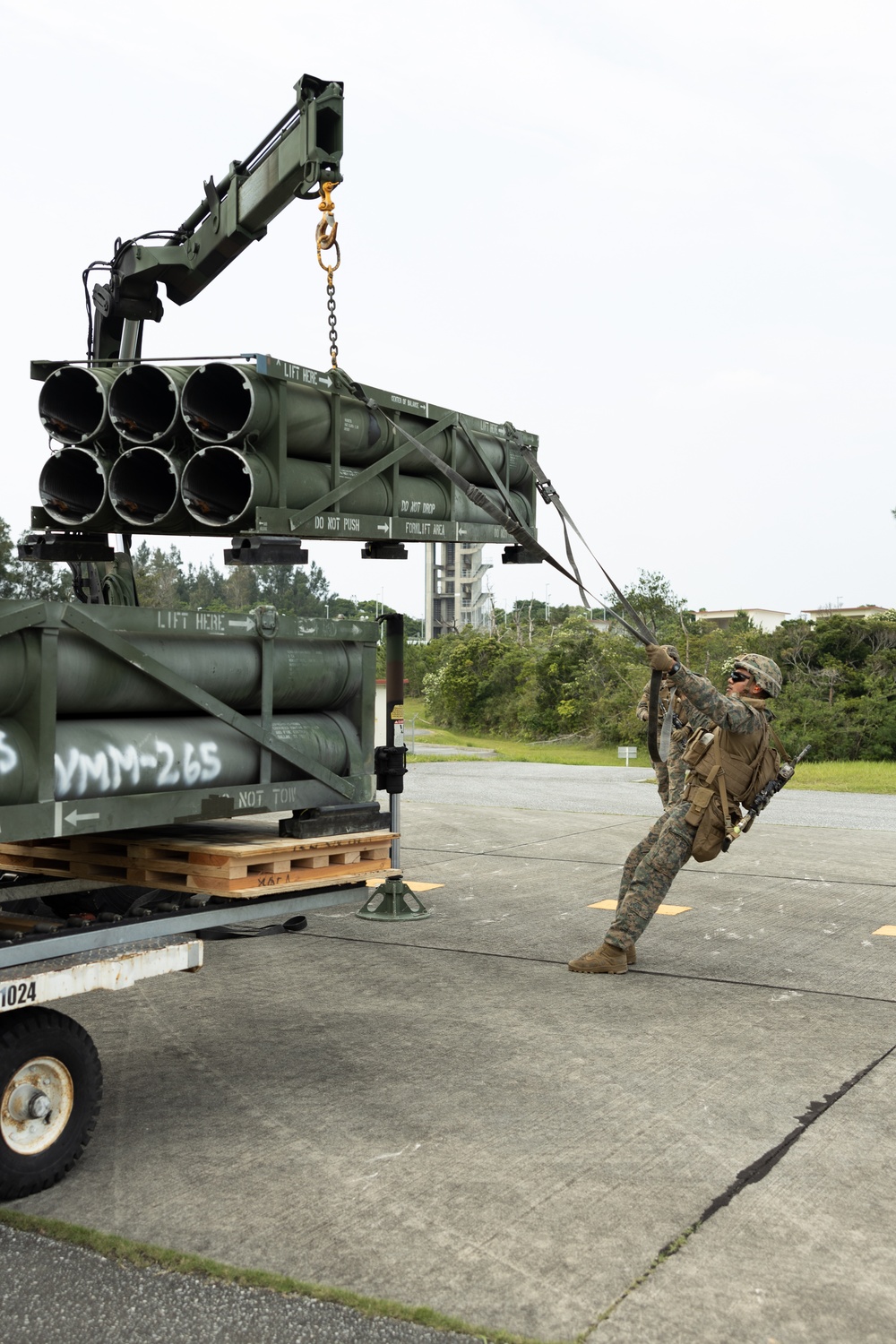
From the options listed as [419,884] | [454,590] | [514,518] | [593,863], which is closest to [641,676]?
[593,863]

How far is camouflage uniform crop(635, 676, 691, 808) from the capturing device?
336 inches

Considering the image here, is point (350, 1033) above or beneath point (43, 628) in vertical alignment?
beneath

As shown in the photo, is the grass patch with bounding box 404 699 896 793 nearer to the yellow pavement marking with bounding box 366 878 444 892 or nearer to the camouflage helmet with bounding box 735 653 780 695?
the yellow pavement marking with bounding box 366 878 444 892

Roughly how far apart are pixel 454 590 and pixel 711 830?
388 ft

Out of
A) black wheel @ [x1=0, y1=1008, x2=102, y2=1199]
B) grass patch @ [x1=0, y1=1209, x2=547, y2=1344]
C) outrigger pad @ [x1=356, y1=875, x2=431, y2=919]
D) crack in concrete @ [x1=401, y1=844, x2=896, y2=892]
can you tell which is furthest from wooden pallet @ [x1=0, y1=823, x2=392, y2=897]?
crack in concrete @ [x1=401, y1=844, x2=896, y2=892]

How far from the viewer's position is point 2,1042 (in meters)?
4.21

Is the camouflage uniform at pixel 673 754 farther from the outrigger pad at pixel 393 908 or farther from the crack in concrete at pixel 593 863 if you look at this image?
the outrigger pad at pixel 393 908

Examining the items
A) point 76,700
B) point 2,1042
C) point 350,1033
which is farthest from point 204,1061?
point 76,700

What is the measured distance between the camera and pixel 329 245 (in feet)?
22.6

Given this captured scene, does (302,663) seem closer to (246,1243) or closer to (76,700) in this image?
(76,700)

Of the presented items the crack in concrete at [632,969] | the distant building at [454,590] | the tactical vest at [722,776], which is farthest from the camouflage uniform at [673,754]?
the distant building at [454,590]

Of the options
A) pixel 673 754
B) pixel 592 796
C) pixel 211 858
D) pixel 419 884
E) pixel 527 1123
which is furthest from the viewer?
pixel 592 796

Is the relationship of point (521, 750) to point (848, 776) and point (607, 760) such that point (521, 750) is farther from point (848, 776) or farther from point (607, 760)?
point (848, 776)

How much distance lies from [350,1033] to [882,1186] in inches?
110
